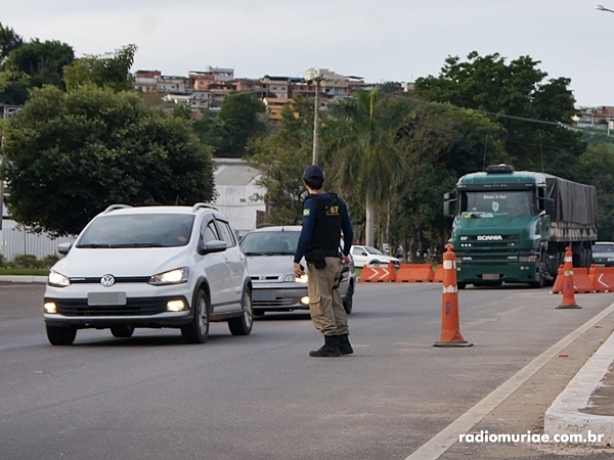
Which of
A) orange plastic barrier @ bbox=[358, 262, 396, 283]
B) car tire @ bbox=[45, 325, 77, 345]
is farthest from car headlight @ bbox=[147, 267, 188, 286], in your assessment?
orange plastic barrier @ bbox=[358, 262, 396, 283]

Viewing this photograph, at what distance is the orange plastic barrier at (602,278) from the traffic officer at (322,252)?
2235 centimetres

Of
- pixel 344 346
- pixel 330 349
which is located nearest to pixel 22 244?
pixel 344 346

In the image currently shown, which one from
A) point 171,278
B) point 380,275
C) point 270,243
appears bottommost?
point 380,275

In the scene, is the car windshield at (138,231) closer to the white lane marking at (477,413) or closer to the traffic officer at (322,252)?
the traffic officer at (322,252)

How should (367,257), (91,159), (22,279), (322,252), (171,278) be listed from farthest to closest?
(367,257)
(91,159)
(22,279)
(171,278)
(322,252)

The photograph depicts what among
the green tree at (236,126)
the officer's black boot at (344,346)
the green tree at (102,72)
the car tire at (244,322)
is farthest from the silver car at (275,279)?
the green tree at (236,126)

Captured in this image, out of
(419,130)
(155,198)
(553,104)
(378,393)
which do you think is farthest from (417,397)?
(553,104)

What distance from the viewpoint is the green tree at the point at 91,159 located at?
144 feet

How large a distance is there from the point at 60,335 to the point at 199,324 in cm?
166

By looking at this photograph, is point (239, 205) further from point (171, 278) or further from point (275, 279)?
point (171, 278)

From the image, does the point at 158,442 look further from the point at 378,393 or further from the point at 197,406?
the point at 378,393

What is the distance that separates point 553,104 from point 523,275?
181 feet

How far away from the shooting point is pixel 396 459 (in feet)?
23.4

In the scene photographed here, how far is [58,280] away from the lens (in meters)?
14.8
